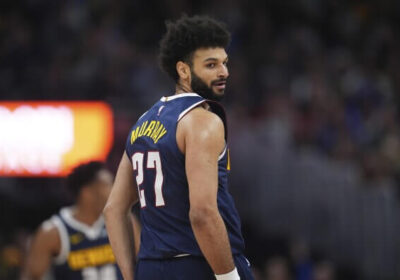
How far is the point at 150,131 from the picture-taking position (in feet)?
13.9

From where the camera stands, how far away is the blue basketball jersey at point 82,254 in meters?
6.28

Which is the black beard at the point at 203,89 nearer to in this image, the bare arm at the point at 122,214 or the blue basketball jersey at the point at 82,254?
the bare arm at the point at 122,214

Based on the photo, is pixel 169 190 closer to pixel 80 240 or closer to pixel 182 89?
pixel 182 89

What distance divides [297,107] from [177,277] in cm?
916

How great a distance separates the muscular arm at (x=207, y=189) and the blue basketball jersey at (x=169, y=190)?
126 mm

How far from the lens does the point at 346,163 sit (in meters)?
11.9

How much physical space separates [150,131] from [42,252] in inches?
91.7

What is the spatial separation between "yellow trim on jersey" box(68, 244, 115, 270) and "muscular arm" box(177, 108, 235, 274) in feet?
8.24

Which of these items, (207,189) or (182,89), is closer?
(207,189)

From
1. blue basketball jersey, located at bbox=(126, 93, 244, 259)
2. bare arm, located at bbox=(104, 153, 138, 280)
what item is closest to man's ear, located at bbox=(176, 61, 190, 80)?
blue basketball jersey, located at bbox=(126, 93, 244, 259)

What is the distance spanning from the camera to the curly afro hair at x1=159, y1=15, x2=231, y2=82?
4.25m

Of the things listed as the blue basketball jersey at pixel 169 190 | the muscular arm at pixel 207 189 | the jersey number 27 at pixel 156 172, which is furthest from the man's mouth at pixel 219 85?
the jersey number 27 at pixel 156 172

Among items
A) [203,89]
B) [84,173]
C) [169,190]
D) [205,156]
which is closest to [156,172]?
[169,190]

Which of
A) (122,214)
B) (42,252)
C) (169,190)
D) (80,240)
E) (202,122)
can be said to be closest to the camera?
(202,122)
